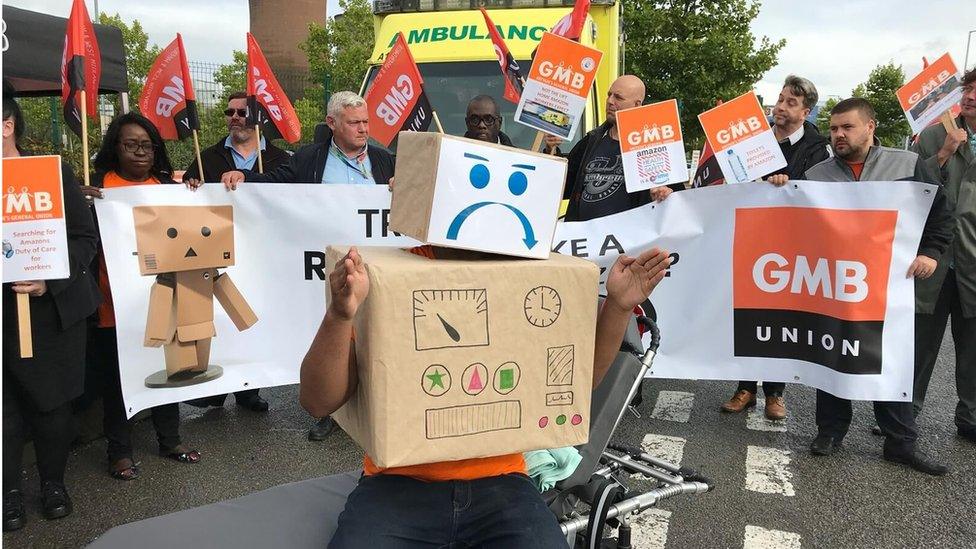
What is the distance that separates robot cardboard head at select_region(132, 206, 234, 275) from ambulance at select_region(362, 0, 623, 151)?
2.80 m

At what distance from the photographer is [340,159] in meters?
4.57

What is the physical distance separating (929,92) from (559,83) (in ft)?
8.10

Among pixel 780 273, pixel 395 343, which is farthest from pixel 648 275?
pixel 780 273

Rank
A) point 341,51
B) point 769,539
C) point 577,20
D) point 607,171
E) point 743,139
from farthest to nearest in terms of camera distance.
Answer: point 341,51 → point 577,20 → point 607,171 → point 743,139 → point 769,539

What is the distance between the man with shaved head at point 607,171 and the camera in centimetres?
446

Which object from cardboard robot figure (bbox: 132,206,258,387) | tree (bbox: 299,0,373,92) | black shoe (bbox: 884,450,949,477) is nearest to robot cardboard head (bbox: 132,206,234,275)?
cardboard robot figure (bbox: 132,206,258,387)

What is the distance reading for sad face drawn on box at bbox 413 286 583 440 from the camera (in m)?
1.88

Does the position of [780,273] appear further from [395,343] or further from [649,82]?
[649,82]

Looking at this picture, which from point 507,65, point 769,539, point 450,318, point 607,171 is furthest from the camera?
point 507,65

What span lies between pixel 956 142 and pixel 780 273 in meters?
1.30

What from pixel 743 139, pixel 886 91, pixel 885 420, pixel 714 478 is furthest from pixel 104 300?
pixel 886 91

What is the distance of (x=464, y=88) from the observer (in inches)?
258

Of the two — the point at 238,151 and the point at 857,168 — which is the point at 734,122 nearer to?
the point at 857,168

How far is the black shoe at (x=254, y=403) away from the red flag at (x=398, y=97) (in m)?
1.96
